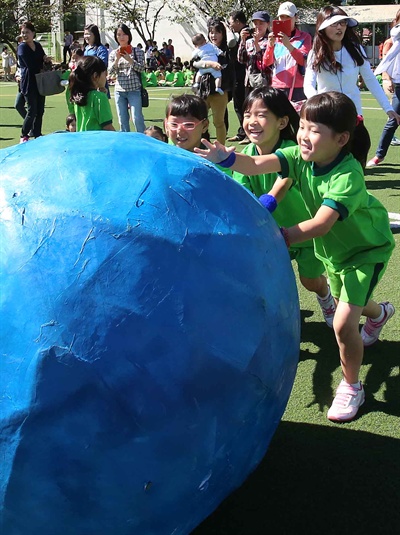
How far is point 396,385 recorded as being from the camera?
Answer: 12.7 ft

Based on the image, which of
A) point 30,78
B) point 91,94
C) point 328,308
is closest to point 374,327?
point 328,308

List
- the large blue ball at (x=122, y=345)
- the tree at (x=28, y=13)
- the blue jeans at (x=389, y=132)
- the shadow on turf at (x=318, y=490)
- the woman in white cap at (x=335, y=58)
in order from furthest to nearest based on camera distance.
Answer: the tree at (x=28, y=13), the blue jeans at (x=389, y=132), the woman in white cap at (x=335, y=58), the shadow on turf at (x=318, y=490), the large blue ball at (x=122, y=345)

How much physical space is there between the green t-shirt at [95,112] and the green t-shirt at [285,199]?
132 inches

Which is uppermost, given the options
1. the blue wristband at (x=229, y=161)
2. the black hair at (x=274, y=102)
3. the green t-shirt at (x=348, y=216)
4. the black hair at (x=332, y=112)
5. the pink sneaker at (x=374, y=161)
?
the black hair at (x=332, y=112)

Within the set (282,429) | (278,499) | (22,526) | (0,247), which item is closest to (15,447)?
(22,526)

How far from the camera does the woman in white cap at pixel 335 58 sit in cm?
690

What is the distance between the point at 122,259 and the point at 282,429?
1.64 meters

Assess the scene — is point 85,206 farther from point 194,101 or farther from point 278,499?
point 194,101

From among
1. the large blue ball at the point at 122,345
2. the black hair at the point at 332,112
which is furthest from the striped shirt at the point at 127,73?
the large blue ball at the point at 122,345

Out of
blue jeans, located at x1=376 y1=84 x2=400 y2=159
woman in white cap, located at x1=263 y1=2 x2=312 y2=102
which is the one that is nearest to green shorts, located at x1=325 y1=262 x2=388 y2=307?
woman in white cap, located at x1=263 y1=2 x2=312 y2=102

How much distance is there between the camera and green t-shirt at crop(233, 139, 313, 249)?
14.3 ft

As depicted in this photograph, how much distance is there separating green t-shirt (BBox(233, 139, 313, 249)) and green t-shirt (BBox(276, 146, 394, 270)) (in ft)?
1.95

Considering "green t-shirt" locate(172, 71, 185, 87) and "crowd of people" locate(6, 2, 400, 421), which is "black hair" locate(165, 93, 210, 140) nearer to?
"crowd of people" locate(6, 2, 400, 421)

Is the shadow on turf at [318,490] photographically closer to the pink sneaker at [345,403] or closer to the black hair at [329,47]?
the pink sneaker at [345,403]
